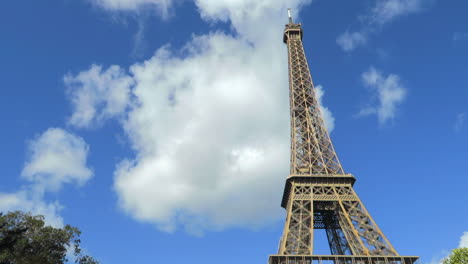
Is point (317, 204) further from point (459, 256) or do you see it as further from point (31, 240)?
point (31, 240)

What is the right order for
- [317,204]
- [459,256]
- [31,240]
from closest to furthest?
[31,240] < [459,256] < [317,204]

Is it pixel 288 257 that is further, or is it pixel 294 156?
pixel 294 156

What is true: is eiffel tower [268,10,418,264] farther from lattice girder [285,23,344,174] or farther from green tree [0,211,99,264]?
green tree [0,211,99,264]

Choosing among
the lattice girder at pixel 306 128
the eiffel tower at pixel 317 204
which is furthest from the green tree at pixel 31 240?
the lattice girder at pixel 306 128

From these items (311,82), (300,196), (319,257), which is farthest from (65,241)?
(311,82)

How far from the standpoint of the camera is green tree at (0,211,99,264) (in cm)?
2677

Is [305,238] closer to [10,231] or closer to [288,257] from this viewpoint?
[288,257]

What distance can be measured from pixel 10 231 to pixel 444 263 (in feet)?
146

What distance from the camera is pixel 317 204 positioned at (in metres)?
52.6

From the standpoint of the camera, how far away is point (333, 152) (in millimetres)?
57031

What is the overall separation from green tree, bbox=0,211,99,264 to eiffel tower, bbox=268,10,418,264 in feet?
75.6

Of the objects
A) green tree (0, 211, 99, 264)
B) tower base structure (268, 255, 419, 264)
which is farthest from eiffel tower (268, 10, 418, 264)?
green tree (0, 211, 99, 264)

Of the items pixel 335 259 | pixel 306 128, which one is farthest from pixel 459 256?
pixel 306 128

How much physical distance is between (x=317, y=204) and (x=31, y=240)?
3731cm
